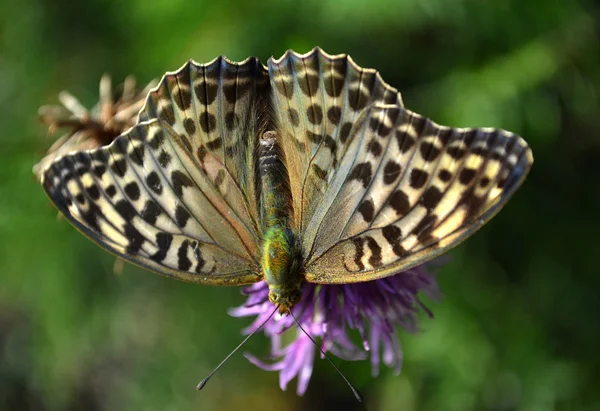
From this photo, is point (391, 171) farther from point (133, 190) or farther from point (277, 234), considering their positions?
point (133, 190)

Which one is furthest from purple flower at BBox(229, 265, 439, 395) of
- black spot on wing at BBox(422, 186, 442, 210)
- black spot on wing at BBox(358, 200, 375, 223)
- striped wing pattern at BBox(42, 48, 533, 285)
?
black spot on wing at BBox(422, 186, 442, 210)

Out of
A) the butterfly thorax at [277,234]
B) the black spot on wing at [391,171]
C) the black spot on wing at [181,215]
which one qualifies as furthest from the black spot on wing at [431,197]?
the black spot on wing at [181,215]

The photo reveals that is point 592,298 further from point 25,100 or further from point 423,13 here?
point 25,100

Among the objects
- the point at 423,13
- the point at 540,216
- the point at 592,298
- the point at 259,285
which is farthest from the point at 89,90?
the point at 592,298

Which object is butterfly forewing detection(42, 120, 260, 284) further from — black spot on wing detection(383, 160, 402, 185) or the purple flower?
black spot on wing detection(383, 160, 402, 185)

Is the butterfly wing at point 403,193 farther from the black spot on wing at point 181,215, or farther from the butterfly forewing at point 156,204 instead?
the black spot on wing at point 181,215
